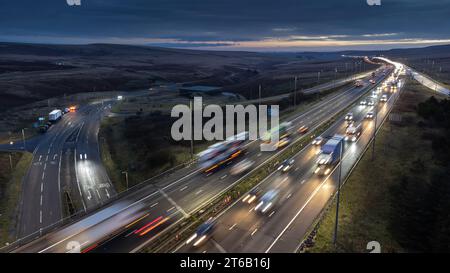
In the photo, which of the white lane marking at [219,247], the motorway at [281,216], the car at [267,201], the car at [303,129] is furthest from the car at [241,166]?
the car at [303,129]

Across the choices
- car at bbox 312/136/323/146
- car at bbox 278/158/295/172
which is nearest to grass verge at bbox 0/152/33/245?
car at bbox 278/158/295/172

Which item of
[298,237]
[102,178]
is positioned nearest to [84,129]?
[102,178]

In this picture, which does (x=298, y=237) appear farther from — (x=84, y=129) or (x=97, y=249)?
(x=84, y=129)

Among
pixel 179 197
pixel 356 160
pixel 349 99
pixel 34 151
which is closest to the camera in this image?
pixel 179 197

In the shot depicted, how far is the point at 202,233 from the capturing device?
1378 inches

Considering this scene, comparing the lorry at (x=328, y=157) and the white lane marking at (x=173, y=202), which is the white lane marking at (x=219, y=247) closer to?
the white lane marking at (x=173, y=202)

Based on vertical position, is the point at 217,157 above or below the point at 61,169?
above

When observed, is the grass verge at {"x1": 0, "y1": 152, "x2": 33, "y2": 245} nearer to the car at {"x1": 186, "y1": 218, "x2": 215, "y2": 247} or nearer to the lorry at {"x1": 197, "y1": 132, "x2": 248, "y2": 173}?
the car at {"x1": 186, "y1": 218, "x2": 215, "y2": 247}

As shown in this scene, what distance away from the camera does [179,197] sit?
45.1 m

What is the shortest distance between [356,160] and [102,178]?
49796mm

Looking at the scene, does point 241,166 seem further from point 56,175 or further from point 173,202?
point 56,175

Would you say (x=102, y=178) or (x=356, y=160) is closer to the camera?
(x=356, y=160)

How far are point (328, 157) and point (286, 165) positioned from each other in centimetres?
822

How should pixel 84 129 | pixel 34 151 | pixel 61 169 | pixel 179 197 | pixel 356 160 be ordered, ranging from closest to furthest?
pixel 179 197 → pixel 356 160 → pixel 61 169 → pixel 34 151 → pixel 84 129
